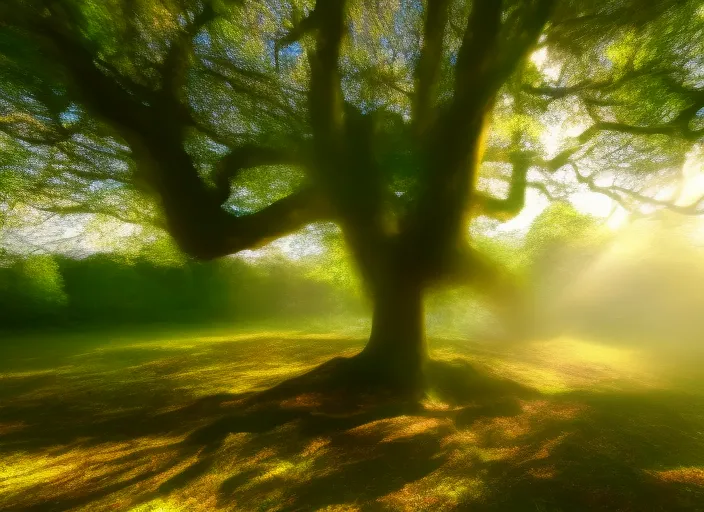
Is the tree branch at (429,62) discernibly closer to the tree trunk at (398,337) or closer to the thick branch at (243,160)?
the thick branch at (243,160)

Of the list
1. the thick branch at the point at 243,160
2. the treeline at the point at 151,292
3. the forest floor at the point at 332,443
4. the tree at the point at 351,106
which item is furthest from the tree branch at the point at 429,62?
the treeline at the point at 151,292

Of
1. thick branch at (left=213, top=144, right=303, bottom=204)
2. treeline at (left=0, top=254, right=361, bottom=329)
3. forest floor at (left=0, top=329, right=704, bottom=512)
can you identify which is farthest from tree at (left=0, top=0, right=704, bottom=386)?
treeline at (left=0, top=254, right=361, bottom=329)

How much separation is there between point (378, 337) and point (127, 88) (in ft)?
21.6

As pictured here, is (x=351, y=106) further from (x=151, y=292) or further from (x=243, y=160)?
(x=151, y=292)

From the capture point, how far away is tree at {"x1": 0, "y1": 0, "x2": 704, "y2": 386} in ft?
16.1

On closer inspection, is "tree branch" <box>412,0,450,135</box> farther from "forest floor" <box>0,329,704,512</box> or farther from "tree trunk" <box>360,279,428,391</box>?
"forest floor" <box>0,329,704,512</box>

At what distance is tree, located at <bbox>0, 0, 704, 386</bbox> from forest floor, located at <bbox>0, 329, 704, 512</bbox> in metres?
2.10

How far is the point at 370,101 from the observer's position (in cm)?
623

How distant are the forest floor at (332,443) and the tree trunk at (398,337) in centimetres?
76

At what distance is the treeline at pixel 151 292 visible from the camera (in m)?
16.2

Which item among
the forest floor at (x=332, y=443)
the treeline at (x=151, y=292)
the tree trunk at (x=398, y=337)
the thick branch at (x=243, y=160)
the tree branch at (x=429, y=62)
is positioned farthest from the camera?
the treeline at (x=151, y=292)

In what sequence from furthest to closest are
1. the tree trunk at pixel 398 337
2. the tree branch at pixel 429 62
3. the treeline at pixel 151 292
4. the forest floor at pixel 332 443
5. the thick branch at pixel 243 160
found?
the treeline at pixel 151 292, the tree trunk at pixel 398 337, the thick branch at pixel 243 160, the tree branch at pixel 429 62, the forest floor at pixel 332 443

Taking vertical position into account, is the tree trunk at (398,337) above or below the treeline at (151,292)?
below

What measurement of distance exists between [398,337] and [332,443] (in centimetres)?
303
